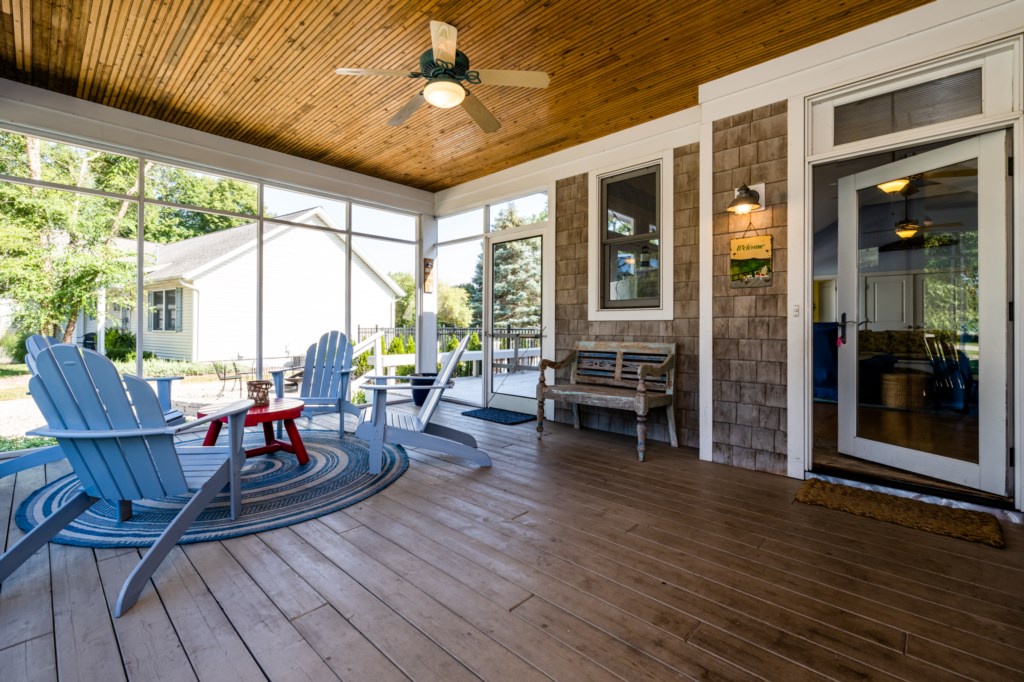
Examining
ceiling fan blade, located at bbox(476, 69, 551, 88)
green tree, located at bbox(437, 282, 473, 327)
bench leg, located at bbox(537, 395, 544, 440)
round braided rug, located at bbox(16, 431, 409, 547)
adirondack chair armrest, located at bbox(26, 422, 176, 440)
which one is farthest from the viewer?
green tree, located at bbox(437, 282, 473, 327)

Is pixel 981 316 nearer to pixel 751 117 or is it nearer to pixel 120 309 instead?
pixel 751 117

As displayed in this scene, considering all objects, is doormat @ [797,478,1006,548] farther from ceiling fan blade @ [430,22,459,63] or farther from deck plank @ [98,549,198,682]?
ceiling fan blade @ [430,22,459,63]

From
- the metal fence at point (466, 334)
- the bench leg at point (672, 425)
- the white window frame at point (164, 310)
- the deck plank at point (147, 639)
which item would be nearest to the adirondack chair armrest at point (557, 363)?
the metal fence at point (466, 334)

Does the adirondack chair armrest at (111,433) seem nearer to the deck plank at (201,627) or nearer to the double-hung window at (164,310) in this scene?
the deck plank at (201,627)

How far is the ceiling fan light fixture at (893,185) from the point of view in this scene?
323cm

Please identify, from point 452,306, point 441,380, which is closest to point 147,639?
point 441,380

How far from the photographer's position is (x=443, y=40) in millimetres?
2693

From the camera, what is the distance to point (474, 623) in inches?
Result: 66.2

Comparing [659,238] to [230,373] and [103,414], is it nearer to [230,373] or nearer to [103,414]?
[103,414]

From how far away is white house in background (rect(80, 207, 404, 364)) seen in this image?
15.8 feet

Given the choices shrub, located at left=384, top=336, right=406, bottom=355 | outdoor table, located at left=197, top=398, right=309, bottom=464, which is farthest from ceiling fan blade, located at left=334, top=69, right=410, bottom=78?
shrub, located at left=384, top=336, right=406, bottom=355

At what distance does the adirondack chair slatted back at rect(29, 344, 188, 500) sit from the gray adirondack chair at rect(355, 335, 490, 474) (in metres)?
1.30

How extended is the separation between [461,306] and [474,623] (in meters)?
5.49

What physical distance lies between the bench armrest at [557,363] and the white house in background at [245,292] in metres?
3.06
